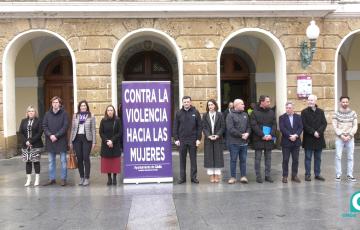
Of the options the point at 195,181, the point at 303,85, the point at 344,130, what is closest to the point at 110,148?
the point at 195,181

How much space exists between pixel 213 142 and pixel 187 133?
1.84 feet

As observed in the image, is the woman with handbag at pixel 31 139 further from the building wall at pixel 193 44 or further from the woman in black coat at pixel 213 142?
the building wall at pixel 193 44

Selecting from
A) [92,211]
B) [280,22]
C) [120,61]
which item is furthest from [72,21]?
[92,211]

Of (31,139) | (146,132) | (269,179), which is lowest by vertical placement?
(269,179)

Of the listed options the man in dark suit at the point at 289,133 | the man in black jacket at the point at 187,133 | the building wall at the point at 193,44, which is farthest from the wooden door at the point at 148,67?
the man in dark suit at the point at 289,133

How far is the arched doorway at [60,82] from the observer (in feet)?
57.7

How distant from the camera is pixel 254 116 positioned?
9.59 m

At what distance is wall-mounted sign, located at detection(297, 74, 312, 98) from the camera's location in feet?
47.6

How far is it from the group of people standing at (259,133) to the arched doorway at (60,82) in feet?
29.3

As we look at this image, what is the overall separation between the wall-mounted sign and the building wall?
16 centimetres

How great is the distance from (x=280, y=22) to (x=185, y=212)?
9161 mm

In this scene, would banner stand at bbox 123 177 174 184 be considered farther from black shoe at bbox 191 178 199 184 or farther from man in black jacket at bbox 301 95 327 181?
man in black jacket at bbox 301 95 327 181

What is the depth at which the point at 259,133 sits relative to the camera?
951 cm

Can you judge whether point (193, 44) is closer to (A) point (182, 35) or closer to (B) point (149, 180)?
(A) point (182, 35)
